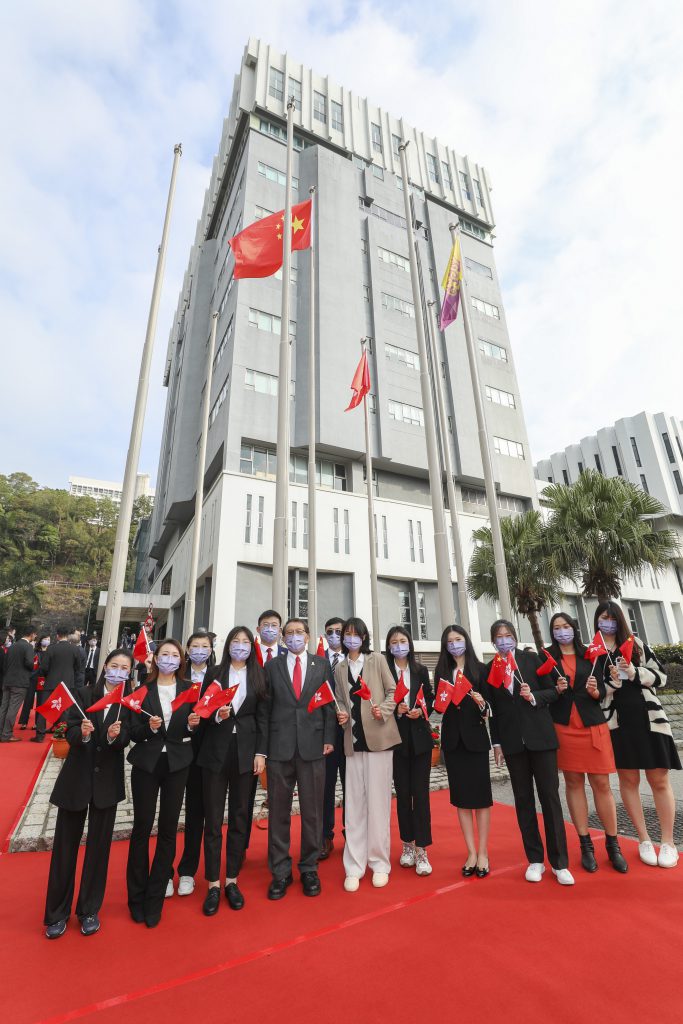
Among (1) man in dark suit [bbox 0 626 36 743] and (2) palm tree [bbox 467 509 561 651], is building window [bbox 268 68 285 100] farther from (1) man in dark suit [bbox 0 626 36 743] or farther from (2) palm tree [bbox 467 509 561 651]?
(1) man in dark suit [bbox 0 626 36 743]

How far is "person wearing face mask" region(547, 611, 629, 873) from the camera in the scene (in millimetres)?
4301

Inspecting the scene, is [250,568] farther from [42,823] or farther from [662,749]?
[662,749]

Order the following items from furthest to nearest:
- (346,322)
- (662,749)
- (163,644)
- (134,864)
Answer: (346,322) → (662,749) → (163,644) → (134,864)

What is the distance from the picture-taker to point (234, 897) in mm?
3705

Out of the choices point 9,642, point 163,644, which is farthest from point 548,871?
point 9,642

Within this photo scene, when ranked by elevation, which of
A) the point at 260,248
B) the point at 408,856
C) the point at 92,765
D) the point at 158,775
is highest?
the point at 260,248

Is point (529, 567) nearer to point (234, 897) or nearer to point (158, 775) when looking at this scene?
point (234, 897)

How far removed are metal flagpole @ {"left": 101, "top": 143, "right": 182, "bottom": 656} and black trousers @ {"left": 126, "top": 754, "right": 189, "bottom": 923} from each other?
4.82 m

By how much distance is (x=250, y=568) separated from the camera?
22219mm

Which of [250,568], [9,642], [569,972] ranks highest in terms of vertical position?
[250,568]

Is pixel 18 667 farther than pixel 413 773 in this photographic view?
Yes

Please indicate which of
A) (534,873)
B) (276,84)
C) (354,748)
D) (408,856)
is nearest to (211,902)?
(354,748)

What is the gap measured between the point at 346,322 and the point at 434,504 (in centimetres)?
2220

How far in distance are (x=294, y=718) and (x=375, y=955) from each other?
66.4 inches
